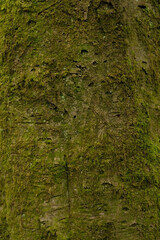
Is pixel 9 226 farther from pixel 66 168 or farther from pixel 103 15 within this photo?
pixel 103 15

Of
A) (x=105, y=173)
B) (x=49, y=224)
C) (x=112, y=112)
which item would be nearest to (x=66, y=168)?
(x=105, y=173)

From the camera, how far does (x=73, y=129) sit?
2113 millimetres

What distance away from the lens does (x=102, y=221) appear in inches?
81.5

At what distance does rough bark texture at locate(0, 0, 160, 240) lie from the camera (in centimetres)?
208

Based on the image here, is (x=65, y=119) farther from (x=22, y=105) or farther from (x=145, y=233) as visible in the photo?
(x=145, y=233)

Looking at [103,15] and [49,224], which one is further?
[103,15]

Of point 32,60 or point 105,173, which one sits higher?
point 32,60

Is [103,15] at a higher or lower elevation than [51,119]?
higher

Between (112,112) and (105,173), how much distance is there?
0.49 m

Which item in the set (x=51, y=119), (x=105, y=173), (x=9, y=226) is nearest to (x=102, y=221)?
(x=105, y=173)

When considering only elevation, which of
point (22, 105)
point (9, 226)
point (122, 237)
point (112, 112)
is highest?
point (112, 112)

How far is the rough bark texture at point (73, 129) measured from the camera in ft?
6.82

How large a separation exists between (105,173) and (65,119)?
0.53 metres

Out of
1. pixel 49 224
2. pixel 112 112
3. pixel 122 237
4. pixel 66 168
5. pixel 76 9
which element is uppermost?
pixel 76 9
